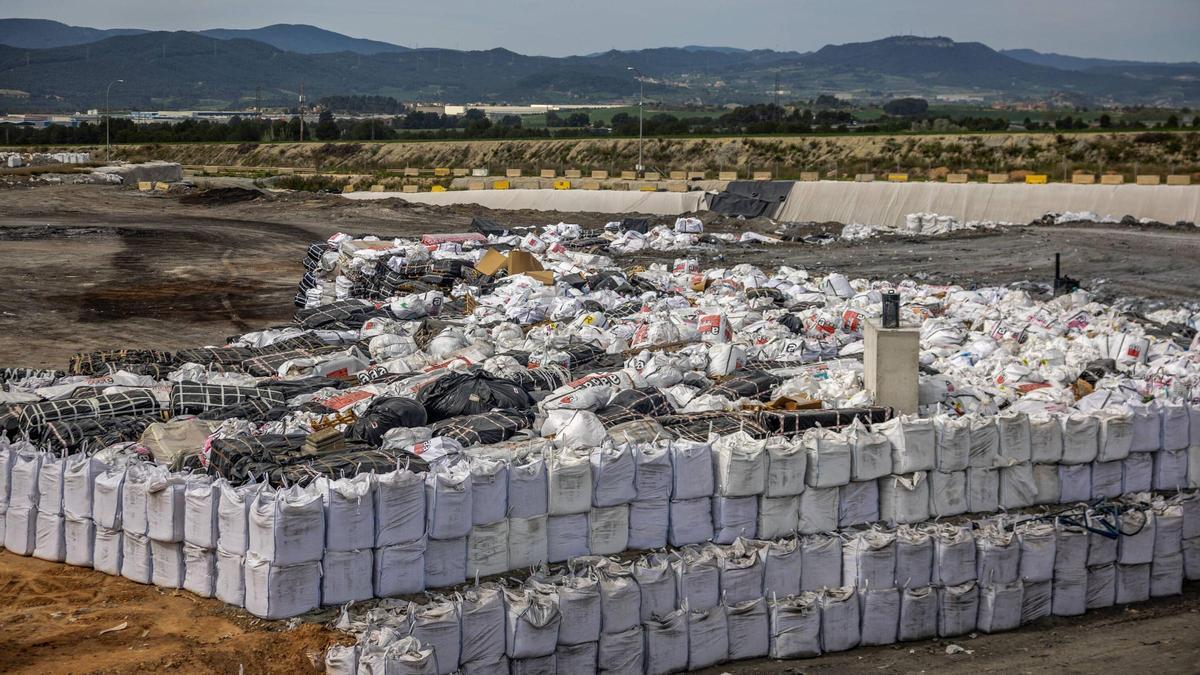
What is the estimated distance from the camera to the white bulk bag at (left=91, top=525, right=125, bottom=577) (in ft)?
29.0

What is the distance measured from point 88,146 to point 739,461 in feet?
231

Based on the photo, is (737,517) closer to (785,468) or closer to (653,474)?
(785,468)

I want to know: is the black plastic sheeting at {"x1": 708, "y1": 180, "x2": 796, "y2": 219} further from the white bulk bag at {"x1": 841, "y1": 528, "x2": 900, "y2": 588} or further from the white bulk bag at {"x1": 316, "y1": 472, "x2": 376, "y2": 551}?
the white bulk bag at {"x1": 316, "y1": 472, "x2": 376, "y2": 551}

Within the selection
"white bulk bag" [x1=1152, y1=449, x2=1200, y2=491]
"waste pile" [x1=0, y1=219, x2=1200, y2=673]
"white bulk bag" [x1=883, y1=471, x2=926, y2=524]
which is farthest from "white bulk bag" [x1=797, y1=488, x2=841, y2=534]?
"white bulk bag" [x1=1152, y1=449, x2=1200, y2=491]

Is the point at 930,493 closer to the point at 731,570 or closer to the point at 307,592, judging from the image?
the point at 731,570

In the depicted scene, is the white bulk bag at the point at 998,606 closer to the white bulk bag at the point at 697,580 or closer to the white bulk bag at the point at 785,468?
the white bulk bag at the point at 785,468

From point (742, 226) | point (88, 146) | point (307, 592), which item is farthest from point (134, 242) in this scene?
point (88, 146)

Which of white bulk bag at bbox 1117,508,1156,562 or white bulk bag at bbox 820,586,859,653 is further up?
white bulk bag at bbox 1117,508,1156,562

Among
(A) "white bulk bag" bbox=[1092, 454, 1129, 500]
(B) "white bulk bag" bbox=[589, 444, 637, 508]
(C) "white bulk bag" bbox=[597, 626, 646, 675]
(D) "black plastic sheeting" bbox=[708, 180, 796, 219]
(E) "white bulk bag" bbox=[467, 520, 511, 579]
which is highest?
(D) "black plastic sheeting" bbox=[708, 180, 796, 219]

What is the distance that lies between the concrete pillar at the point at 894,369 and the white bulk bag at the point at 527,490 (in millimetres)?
4170

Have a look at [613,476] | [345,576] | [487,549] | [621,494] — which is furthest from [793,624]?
Answer: [345,576]

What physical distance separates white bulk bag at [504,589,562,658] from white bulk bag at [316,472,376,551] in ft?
3.47

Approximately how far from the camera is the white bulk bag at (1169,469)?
1080cm

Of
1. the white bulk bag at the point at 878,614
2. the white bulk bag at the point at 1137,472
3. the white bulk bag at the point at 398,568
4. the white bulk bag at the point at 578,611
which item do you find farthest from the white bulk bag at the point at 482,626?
the white bulk bag at the point at 1137,472
